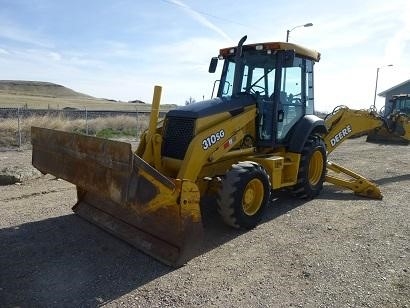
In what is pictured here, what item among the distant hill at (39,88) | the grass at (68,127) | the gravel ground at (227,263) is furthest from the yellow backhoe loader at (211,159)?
the distant hill at (39,88)

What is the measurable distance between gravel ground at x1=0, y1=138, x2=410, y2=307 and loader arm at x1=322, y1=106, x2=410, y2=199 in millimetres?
861

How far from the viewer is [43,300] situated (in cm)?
407

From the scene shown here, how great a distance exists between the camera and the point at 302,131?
7.61 meters

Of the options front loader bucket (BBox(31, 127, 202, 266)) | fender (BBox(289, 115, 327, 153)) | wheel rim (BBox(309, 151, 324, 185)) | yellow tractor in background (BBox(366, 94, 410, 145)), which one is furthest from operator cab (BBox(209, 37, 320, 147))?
yellow tractor in background (BBox(366, 94, 410, 145))

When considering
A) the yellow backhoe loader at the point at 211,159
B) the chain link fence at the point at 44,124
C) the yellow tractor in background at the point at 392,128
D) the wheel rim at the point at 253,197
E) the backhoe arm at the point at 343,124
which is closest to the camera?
the yellow backhoe loader at the point at 211,159

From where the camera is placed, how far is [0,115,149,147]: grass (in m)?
15.6

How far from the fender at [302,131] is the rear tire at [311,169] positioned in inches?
5.7

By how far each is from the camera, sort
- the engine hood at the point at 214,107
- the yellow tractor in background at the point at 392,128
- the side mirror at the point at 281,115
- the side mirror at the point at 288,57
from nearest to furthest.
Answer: the engine hood at the point at 214,107 → the side mirror at the point at 288,57 → the side mirror at the point at 281,115 → the yellow tractor in background at the point at 392,128

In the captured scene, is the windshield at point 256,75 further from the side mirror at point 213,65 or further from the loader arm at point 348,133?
the loader arm at point 348,133

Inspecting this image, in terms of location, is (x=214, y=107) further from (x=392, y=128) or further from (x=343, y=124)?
(x=392, y=128)

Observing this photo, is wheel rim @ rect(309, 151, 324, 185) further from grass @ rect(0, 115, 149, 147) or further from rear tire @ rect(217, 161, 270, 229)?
grass @ rect(0, 115, 149, 147)

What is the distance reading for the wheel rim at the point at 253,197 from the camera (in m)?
6.04

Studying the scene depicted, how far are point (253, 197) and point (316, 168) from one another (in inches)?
99.1

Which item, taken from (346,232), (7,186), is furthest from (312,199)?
(7,186)
